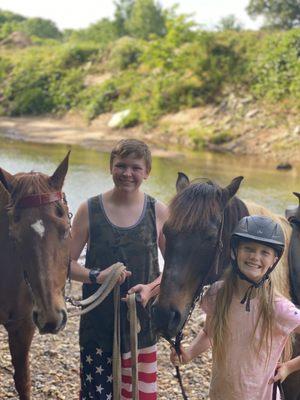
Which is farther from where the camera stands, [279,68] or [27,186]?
[279,68]

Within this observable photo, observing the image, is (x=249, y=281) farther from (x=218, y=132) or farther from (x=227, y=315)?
(x=218, y=132)

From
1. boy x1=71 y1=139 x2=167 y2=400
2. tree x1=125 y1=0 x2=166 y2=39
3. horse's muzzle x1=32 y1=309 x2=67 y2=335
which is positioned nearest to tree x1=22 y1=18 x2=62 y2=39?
tree x1=125 y1=0 x2=166 y2=39

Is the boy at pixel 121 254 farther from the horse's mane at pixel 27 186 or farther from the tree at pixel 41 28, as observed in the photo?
the tree at pixel 41 28

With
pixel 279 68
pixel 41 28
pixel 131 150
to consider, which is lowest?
pixel 131 150

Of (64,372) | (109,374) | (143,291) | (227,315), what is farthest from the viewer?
(64,372)

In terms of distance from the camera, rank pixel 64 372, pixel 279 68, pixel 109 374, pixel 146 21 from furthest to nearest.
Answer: pixel 146 21, pixel 279 68, pixel 64 372, pixel 109 374

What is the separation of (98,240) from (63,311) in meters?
0.45

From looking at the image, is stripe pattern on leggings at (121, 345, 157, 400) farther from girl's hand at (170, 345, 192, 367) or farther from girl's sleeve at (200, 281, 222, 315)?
girl's sleeve at (200, 281, 222, 315)

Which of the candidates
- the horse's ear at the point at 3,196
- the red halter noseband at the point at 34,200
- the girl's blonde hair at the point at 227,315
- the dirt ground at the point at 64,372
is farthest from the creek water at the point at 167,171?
the girl's blonde hair at the point at 227,315

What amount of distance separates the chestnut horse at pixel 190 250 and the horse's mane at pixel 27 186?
0.73m

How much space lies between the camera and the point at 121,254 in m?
2.69

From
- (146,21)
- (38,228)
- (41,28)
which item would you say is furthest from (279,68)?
(41,28)

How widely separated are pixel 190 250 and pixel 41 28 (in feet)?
207

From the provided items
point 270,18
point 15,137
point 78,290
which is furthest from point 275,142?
point 270,18
